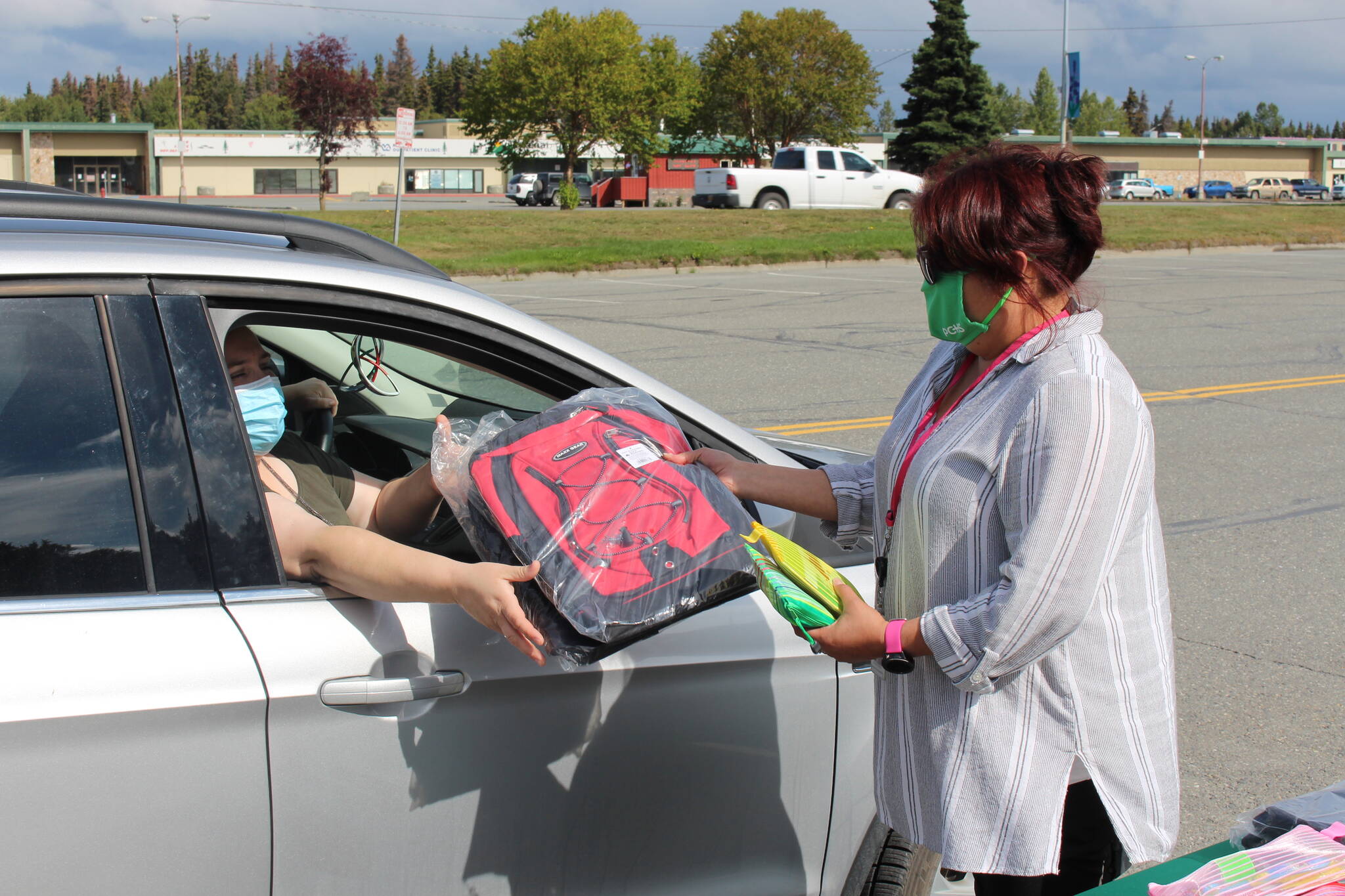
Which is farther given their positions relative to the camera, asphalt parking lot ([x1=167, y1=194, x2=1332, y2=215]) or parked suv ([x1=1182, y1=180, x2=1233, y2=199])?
parked suv ([x1=1182, y1=180, x2=1233, y2=199])

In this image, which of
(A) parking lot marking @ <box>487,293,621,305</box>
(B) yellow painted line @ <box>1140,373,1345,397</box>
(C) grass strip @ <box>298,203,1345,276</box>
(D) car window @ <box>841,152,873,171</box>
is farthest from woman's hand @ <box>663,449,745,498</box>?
(D) car window @ <box>841,152,873,171</box>

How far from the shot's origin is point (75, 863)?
1611 mm

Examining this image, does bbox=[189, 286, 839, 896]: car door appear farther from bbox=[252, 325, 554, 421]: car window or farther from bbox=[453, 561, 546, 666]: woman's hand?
bbox=[252, 325, 554, 421]: car window

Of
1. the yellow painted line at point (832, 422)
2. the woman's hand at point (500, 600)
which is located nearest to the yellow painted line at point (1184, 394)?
the yellow painted line at point (832, 422)

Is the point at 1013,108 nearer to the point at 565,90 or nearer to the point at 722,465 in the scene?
the point at 565,90

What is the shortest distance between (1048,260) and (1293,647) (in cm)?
344

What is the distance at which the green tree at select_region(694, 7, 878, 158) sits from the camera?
6078 centimetres

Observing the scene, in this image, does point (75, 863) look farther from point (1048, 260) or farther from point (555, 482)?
point (1048, 260)

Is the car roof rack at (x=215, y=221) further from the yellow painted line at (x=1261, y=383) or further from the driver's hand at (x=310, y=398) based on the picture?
the yellow painted line at (x=1261, y=383)

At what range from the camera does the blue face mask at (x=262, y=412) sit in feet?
7.66

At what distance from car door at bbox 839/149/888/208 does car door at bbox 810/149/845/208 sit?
19 centimetres

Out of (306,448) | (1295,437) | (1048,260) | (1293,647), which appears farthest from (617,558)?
(1295,437)

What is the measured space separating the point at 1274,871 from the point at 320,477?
1934 mm

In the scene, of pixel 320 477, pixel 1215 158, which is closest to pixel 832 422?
pixel 320 477
